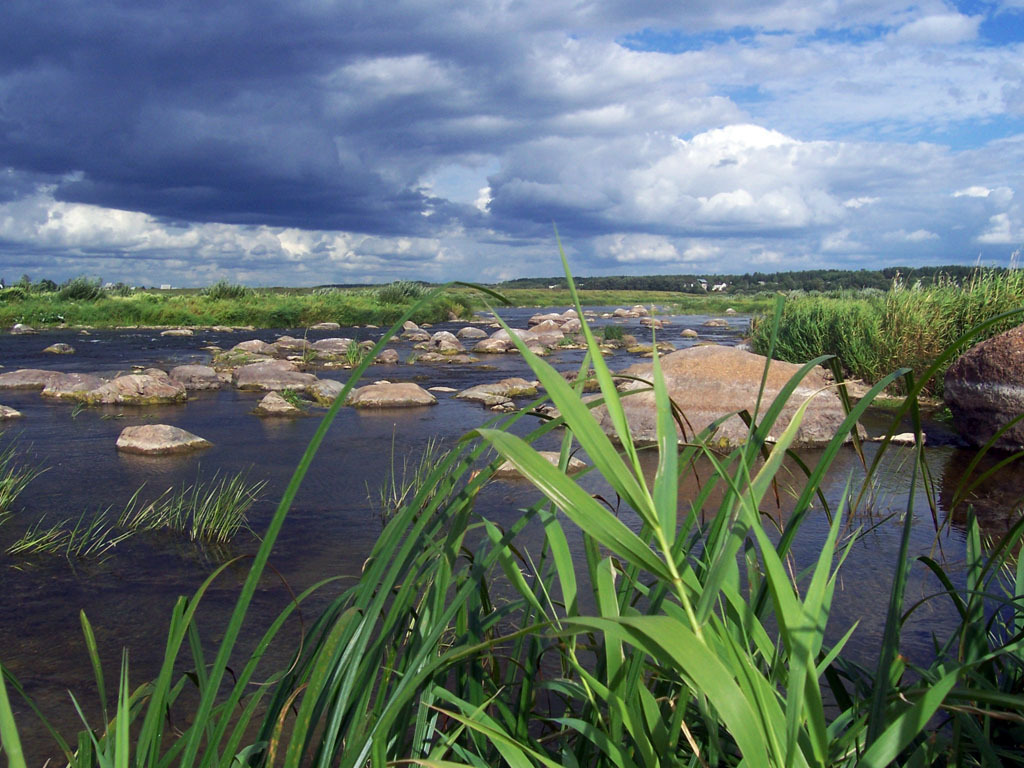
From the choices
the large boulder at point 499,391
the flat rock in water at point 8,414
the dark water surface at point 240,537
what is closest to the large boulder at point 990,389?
the dark water surface at point 240,537

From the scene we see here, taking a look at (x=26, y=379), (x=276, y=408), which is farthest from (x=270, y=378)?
(x=26, y=379)

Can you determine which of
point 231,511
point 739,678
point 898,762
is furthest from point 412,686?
point 231,511

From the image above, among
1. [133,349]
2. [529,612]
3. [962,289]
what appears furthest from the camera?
[133,349]

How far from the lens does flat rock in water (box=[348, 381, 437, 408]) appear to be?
1112 cm

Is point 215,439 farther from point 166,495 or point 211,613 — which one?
point 211,613

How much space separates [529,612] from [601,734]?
1.33 ft

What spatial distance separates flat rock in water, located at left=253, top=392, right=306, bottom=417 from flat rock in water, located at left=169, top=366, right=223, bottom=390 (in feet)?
9.09

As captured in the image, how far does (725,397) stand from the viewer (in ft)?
27.9

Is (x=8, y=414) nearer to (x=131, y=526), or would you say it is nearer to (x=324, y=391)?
(x=324, y=391)

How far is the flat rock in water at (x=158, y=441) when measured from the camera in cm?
796

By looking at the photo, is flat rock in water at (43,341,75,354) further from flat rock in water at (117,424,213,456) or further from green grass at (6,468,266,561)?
green grass at (6,468,266,561)

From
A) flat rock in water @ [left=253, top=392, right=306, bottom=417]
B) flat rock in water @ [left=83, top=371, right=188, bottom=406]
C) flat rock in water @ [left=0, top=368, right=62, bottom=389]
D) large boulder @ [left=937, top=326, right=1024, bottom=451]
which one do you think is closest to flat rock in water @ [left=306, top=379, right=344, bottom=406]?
flat rock in water @ [left=253, top=392, right=306, bottom=417]

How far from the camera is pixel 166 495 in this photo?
6.27 m

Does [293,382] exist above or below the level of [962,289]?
below
